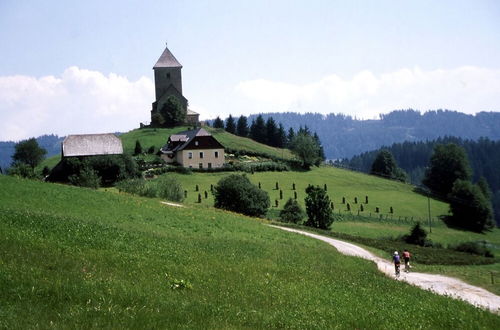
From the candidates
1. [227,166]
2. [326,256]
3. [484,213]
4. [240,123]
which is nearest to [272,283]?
[326,256]

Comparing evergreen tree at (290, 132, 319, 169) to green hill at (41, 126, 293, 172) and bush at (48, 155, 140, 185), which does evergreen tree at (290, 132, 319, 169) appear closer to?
green hill at (41, 126, 293, 172)

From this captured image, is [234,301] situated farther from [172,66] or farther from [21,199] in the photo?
[172,66]

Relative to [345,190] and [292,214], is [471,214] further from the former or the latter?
[292,214]

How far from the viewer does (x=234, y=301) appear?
14148 millimetres

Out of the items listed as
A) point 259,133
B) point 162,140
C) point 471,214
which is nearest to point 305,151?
point 162,140

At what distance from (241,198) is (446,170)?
71580mm

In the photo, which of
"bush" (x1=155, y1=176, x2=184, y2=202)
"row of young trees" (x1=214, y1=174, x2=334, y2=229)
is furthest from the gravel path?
"bush" (x1=155, y1=176, x2=184, y2=202)

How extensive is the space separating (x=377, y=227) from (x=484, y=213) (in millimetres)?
33223

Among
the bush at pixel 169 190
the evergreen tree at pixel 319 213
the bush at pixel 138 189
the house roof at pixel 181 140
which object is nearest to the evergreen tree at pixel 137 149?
the house roof at pixel 181 140

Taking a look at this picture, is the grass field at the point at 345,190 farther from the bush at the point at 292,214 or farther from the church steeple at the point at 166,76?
the church steeple at the point at 166,76

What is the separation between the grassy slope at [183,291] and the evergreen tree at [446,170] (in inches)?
3784

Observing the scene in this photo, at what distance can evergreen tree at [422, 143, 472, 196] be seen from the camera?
116 m

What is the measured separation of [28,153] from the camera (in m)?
104

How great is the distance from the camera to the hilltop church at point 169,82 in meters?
129
